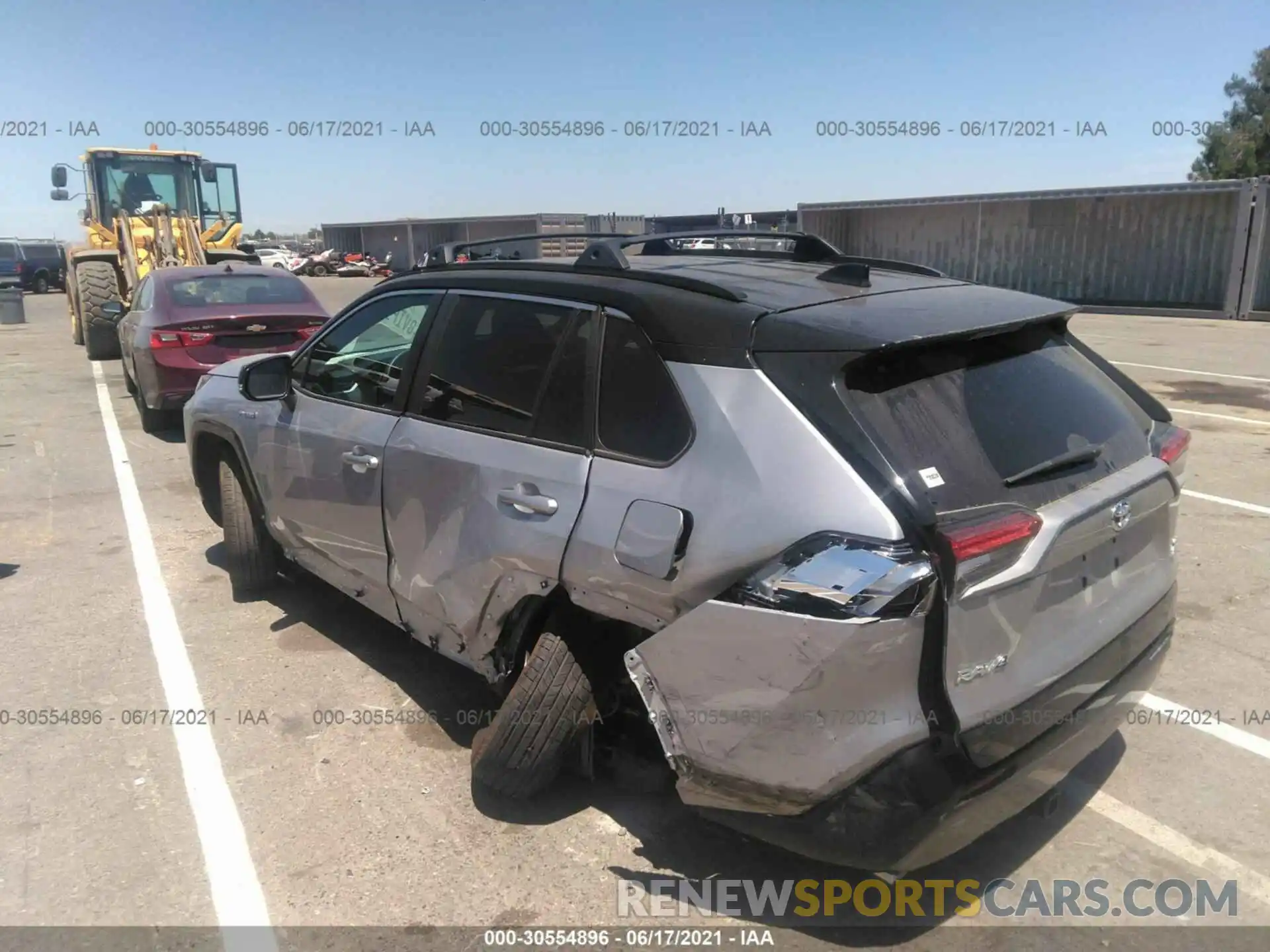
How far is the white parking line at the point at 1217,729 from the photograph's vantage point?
3.51 m

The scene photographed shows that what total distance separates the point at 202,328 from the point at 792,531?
7855mm

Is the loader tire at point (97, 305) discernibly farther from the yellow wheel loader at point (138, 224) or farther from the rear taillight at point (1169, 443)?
the rear taillight at point (1169, 443)

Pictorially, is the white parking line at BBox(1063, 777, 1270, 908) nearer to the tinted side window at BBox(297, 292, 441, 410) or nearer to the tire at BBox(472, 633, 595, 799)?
the tire at BBox(472, 633, 595, 799)

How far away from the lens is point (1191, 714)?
3.74 metres

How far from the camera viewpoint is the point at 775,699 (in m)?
2.30

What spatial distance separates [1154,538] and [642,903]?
194 centimetres

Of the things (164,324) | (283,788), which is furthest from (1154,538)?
(164,324)

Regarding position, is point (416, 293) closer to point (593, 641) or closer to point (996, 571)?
point (593, 641)

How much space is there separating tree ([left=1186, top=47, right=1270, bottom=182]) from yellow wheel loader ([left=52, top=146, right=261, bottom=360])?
40.7 m

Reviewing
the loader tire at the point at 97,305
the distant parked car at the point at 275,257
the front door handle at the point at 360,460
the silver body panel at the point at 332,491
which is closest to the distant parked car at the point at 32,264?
the distant parked car at the point at 275,257

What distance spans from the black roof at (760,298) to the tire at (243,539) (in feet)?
6.42

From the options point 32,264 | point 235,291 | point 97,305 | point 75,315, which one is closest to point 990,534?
point 235,291

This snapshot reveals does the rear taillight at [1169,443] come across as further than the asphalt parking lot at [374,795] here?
Yes

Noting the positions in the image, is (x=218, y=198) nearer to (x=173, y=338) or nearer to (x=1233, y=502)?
(x=173, y=338)
